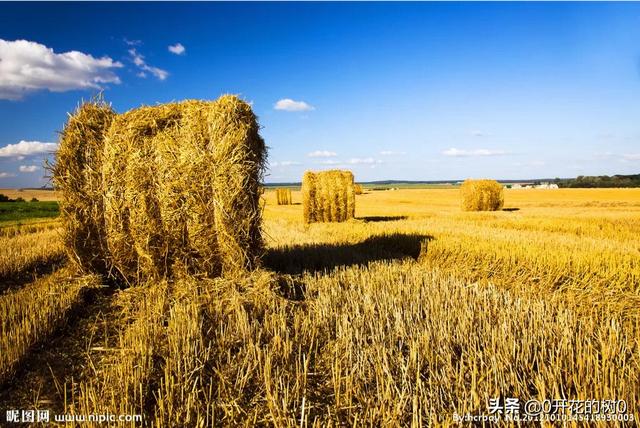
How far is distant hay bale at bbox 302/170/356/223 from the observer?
50.0ft

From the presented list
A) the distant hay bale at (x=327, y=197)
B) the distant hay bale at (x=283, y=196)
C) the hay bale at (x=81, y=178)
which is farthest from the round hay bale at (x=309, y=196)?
the distant hay bale at (x=283, y=196)

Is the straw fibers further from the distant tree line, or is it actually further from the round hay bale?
the distant tree line

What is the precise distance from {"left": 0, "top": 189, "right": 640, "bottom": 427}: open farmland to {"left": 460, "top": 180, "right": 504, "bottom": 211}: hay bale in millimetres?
14717

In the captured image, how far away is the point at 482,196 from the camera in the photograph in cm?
2142

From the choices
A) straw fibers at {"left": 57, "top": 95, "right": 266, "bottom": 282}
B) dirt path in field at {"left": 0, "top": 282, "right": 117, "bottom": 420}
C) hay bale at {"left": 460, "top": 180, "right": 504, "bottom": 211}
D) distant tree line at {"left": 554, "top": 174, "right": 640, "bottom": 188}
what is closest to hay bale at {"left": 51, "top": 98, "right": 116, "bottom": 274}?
straw fibers at {"left": 57, "top": 95, "right": 266, "bottom": 282}

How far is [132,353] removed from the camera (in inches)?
142

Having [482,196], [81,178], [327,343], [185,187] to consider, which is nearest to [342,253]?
[185,187]

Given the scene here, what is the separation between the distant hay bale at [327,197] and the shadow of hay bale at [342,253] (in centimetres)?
478

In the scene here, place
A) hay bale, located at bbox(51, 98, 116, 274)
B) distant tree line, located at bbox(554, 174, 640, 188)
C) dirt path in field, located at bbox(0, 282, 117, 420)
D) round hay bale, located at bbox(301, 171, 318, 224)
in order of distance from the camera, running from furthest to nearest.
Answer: distant tree line, located at bbox(554, 174, 640, 188), round hay bale, located at bbox(301, 171, 318, 224), hay bale, located at bbox(51, 98, 116, 274), dirt path in field, located at bbox(0, 282, 117, 420)

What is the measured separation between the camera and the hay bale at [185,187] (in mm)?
5359

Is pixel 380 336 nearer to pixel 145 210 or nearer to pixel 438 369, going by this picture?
pixel 438 369

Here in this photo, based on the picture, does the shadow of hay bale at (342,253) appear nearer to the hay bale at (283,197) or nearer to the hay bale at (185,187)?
the hay bale at (185,187)

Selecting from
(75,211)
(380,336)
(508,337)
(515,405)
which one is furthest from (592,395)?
(75,211)

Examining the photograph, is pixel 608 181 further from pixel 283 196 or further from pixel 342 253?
pixel 342 253
